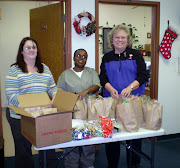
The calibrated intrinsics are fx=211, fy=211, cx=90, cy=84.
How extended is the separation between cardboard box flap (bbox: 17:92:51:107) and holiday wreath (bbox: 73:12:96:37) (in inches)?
57.7

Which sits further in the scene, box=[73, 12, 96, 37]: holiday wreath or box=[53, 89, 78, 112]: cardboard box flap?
box=[73, 12, 96, 37]: holiday wreath

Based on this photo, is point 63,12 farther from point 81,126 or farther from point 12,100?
point 81,126

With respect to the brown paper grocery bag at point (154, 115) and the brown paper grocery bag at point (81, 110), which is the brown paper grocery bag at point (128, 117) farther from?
the brown paper grocery bag at point (81, 110)

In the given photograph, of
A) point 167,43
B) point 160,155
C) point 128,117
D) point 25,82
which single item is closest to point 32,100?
point 25,82

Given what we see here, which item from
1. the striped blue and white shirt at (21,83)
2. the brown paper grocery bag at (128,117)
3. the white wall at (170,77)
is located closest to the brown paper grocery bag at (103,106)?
the brown paper grocery bag at (128,117)

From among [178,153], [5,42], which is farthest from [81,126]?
[5,42]

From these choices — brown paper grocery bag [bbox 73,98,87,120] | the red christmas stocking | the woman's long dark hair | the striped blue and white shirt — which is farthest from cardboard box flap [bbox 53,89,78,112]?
the red christmas stocking

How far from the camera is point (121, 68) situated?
2268mm

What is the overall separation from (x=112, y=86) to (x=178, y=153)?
4.78 ft

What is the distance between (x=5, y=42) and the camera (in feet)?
17.5

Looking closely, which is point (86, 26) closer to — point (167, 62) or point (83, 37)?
point (83, 37)

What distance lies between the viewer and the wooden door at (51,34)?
3.04m

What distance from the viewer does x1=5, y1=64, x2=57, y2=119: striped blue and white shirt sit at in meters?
1.76

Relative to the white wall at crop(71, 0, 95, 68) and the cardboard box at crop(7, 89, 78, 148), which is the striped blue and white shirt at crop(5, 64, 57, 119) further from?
the white wall at crop(71, 0, 95, 68)
